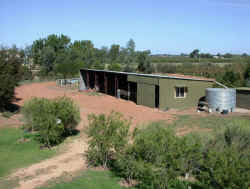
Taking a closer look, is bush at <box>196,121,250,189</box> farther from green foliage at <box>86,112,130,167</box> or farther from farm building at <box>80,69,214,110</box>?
farm building at <box>80,69,214,110</box>

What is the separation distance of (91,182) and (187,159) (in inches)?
125

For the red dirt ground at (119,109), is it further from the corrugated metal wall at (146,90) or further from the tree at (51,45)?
the tree at (51,45)

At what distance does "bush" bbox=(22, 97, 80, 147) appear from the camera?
13.4 metres

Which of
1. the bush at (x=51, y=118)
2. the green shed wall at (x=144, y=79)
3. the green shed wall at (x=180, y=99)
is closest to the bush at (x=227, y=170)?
the bush at (x=51, y=118)

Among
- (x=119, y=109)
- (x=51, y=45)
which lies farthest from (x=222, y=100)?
(x=51, y=45)

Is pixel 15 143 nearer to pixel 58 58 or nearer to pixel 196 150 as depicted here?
pixel 196 150

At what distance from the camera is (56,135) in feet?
43.9

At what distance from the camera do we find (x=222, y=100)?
778 inches

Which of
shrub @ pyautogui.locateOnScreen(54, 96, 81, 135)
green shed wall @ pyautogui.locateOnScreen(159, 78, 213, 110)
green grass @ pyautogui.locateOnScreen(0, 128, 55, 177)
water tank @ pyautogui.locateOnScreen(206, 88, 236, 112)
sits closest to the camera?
green grass @ pyautogui.locateOnScreen(0, 128, 55, 177)

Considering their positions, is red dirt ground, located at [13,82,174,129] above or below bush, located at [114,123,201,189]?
below

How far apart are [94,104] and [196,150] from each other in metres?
18.4

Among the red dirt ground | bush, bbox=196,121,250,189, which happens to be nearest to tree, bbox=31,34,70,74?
the red dirt ground

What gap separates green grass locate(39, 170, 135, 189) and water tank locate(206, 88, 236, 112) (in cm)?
1272

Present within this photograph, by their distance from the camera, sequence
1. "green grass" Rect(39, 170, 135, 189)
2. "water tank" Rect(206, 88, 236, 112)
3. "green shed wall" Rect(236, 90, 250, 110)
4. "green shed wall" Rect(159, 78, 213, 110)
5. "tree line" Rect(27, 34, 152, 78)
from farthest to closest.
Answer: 1. "tree line" Rect(27, 34, 152, 78)
2. "green shed wall" Rect(159, 78, 213, 110)
3. "green shed wall" Rect(236, 90, 250, 110)
4. "water tank" Rect(206, 88, 236, 112)
5. "green grass" Rect(39, 170, 135, 189)
